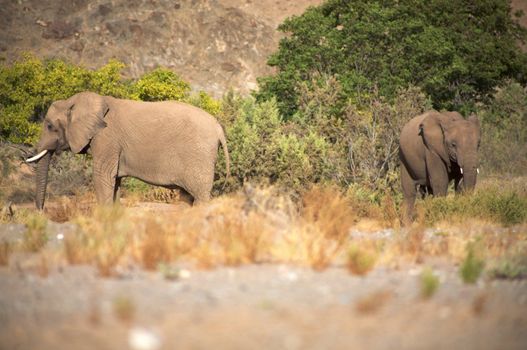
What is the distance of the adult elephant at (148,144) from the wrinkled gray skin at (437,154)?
3.76m

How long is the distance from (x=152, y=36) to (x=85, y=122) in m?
37.5

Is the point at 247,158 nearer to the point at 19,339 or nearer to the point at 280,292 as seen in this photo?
the point at 280,292

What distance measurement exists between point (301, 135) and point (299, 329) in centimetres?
1360

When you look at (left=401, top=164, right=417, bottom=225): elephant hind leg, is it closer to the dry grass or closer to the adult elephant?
the adult elephant

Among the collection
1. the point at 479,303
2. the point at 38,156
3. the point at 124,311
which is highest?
the point at 479,303

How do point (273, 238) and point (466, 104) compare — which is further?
point (466, 104)

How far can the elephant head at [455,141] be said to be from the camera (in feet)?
53.5

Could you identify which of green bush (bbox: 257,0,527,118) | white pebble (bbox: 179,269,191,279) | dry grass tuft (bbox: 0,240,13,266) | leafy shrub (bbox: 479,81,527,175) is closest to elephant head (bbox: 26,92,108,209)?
dry grass tuft (bbox: 0,240,13,266)

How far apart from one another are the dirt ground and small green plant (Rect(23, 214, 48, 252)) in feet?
3.91

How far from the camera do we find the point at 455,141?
16.6 metres

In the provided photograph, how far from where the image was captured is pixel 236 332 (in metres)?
6.43

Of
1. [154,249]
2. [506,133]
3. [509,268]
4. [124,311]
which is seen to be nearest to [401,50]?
[506,133]

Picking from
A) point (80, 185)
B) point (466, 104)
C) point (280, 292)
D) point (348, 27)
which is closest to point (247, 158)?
point (80, 185)

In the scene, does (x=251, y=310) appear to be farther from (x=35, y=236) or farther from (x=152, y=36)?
(x=152, y=36)
